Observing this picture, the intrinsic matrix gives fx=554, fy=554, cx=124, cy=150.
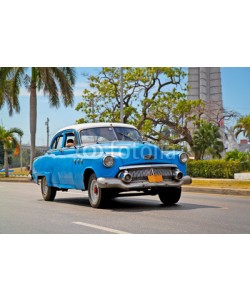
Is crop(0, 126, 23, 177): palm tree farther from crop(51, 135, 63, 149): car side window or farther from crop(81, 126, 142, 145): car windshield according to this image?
crop(81, 126, 142, 145): car windshield

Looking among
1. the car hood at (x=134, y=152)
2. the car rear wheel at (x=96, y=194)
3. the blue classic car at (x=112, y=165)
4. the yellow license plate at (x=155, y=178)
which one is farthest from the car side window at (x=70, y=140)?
the yellow license plate at (x=155, y=178)

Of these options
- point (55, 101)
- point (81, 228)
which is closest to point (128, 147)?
point (81, 228)

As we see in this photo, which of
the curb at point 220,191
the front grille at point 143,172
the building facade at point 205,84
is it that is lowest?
the curb at point 220,191

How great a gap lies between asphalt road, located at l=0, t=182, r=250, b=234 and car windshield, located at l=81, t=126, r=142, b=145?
1482 mm

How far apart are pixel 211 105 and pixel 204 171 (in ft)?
43.5

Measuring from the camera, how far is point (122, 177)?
10.9 m

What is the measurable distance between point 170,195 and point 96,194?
1.87m

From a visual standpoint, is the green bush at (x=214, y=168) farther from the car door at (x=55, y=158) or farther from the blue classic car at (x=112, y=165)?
the blue classic car at (x=112, y=165)

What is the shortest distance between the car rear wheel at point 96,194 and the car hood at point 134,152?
63cm

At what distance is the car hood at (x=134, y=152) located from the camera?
11102mm

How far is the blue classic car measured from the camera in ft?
36.0

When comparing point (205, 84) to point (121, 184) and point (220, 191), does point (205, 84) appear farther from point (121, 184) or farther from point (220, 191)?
point (121, 184)

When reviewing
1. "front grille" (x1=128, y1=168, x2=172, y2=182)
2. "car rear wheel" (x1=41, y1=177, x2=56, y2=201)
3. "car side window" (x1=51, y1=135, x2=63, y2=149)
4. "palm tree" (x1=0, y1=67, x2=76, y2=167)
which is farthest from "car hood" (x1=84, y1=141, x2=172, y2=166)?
"palm tree" (x1=0, y1=67, x2=76, y2=167)
